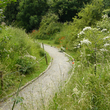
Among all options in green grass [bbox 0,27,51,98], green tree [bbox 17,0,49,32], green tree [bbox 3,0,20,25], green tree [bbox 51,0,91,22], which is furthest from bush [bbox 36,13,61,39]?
green grass [bbox 0,27,51,98]

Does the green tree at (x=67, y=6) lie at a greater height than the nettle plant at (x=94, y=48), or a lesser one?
greater

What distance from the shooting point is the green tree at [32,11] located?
25180 mm

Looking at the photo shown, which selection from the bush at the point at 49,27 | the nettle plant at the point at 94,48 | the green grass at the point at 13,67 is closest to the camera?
the nettle plant at the point at 94,48

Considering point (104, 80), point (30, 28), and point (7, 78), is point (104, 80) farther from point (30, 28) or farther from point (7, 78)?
point (30, 28)

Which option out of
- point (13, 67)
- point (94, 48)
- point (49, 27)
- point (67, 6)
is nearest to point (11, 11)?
point (49, 27)

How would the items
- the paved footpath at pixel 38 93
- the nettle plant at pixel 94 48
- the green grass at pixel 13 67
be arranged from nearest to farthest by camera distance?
the paved footpath at pixel 38 93 < the nettle plant at pixel 94 48 < the green grass at pixel 13 67

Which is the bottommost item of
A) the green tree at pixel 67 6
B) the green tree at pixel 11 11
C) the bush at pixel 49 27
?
the bush at pixel 49 27

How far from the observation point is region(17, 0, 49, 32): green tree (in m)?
A: 25.2

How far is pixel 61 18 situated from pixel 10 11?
45.8 feet

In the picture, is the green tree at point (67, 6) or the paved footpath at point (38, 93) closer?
the paved footpath at point (38, 93)

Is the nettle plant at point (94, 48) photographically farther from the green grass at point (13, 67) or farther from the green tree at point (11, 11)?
the green tree at point (11, 11)

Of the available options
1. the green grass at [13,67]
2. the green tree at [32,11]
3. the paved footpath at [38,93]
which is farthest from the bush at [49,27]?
the paved footpath at [38,93]

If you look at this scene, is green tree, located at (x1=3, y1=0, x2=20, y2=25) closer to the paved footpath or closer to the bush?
the bush

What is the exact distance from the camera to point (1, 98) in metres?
4.48
